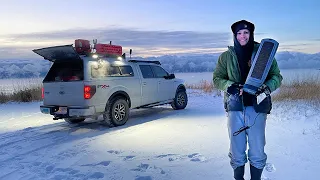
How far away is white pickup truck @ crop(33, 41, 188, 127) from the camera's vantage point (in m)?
7.54

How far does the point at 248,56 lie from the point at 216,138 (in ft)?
10.0

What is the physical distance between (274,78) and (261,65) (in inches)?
11.2

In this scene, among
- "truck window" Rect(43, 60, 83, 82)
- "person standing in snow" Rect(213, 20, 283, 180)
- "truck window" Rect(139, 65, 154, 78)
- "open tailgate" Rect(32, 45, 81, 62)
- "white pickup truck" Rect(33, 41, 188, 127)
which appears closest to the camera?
"person standing in snow" Rect(213, 20, 283, 180)

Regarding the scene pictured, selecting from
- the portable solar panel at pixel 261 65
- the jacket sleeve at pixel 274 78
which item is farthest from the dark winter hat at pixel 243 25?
the jacket sleeve at pixel 274 78

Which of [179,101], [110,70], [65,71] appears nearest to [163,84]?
[179,101]

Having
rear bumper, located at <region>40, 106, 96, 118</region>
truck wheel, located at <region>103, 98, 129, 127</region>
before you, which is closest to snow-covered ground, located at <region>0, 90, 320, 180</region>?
truck wheel, located at <region>103, 98, 129, 127</region>

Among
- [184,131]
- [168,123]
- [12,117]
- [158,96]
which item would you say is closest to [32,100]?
[12,117]

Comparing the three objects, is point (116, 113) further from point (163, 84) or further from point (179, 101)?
point (179, 101)

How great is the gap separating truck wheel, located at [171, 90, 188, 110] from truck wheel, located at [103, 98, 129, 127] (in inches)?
115

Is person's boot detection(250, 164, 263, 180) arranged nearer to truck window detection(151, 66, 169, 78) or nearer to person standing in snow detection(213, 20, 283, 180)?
person standing in snow detection(213, 20, 283, 180)

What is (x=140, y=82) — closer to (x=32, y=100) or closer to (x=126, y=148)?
(x=126, y=148)

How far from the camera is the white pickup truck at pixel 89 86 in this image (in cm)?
754

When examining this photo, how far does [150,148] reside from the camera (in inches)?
227

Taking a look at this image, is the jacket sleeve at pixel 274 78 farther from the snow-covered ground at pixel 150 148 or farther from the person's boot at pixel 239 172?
the snow-covered ground at pixel 150 148
